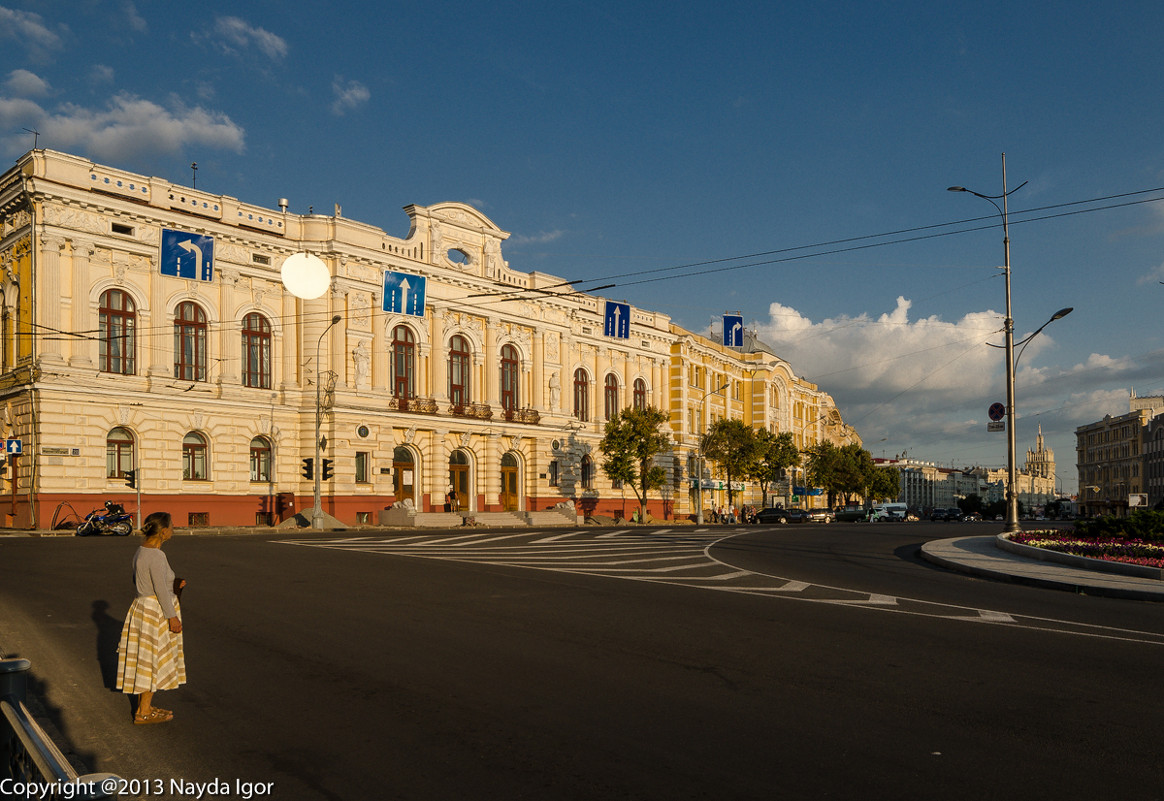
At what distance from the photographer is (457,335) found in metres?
51.5

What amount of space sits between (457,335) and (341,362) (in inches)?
340

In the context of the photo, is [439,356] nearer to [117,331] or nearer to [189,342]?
[189,342]

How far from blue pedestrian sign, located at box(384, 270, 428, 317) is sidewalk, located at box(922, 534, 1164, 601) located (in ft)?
80.2

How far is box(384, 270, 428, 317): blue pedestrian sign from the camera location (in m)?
40.7

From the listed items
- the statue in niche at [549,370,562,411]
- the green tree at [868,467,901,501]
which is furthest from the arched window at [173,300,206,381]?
the green tree at [868,467,901,501]

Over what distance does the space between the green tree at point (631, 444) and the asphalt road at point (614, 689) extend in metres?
41.1

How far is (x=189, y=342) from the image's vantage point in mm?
40281

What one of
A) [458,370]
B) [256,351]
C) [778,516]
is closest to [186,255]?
A: [256,351]

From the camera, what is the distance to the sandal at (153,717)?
7102mm

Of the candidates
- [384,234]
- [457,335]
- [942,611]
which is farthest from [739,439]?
[942,611]

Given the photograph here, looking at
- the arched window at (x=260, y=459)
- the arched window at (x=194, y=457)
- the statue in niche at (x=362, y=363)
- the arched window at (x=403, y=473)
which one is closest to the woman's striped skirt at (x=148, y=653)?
the arched window at (x=194, y=457)

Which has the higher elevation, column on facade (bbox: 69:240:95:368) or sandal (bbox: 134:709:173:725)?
column on facade (bbox: 69:240:95:368)

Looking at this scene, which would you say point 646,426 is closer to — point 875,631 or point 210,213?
point 210,213

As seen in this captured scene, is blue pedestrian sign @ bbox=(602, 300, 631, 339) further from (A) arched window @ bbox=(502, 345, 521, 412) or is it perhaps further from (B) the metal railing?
(B) the metal railing
